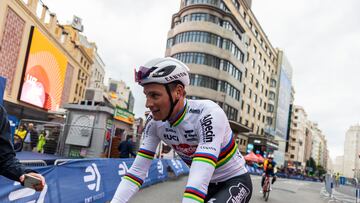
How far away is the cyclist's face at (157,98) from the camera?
7.34 ft

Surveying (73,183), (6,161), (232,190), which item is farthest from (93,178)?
(232,190)

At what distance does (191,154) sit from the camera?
8.81ft

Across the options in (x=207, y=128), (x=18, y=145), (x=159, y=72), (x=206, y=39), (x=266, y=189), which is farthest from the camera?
(x=206, y=39)

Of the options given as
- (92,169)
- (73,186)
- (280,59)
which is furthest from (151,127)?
(280,59)

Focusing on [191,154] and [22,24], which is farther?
[22,24]

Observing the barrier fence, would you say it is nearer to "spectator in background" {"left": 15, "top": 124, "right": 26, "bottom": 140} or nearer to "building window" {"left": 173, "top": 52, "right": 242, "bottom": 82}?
"spectator in background" {"left": 15, "top": 124, "right": 26, "bottom": 140}

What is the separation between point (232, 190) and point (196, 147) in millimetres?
454

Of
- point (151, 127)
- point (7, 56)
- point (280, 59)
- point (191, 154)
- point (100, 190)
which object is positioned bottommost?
point (100, 190)

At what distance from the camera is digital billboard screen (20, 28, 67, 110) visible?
33.3m

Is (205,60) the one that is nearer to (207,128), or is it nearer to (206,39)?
(206,39)

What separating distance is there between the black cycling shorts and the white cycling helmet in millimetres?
970

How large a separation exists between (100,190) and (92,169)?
2.08 feet

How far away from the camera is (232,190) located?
98.1 inches

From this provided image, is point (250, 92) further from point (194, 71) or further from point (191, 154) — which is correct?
point (191, 154)
